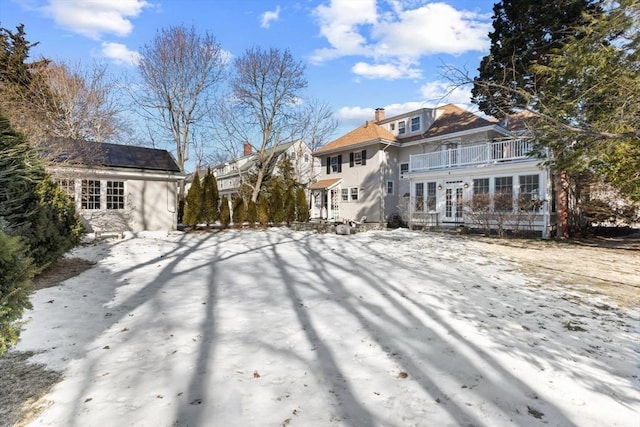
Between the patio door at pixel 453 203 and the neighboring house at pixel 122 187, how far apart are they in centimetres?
1420

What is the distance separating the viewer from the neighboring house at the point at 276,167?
104 ft

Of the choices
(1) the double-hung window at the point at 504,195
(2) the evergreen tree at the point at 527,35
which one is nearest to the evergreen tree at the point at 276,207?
(1) the double-hung window at the point at 504,195

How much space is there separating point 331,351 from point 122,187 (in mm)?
14766

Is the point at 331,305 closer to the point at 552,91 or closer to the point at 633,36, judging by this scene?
the point at 633,36

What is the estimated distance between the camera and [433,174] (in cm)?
2023

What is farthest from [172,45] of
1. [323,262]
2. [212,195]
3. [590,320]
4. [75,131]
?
[590,320]

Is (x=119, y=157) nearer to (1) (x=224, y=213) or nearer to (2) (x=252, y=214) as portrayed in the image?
(1) (x=224, y=213)

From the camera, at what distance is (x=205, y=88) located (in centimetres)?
2256

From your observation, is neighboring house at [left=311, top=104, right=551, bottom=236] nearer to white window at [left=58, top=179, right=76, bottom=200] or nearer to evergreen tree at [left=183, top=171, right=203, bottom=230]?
evergreen tree at [left=183, top=171, right=203, bottom=230]

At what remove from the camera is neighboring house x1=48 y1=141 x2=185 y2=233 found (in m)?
14.0

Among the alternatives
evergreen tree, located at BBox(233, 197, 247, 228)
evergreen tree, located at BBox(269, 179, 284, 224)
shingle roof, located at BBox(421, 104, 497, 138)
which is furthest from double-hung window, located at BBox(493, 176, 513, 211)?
evergreen tree, located at BBox(233, 197, 247, 228)

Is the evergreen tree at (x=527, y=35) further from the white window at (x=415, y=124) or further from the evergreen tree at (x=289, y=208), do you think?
the evergreen tree at (x=289, y=208)

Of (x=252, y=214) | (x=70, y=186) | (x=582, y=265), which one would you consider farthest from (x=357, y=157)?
(x=582, y=265)

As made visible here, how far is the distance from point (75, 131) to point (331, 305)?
2005 cm
